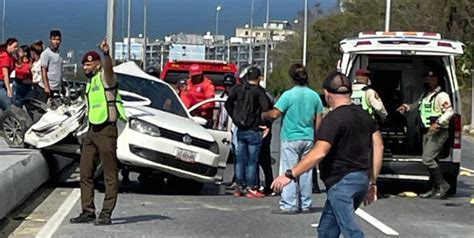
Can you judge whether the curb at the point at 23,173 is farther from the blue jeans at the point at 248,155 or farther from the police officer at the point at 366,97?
the police officer at the point at 366,97

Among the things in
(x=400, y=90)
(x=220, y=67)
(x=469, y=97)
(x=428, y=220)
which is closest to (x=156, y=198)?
(x=428, y=220)

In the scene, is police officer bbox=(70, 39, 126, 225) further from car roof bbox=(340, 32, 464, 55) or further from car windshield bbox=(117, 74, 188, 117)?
car roof bbox=(340, 32, 464, 55)

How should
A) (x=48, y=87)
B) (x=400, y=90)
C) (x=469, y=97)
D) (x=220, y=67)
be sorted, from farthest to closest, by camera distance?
(x=469, y=97) → (x=220, y=67) → (x=48, y=87) → (x=400, y=90)

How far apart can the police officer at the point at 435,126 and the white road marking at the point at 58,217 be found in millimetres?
4775

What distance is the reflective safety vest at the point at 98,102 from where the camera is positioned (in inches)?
459

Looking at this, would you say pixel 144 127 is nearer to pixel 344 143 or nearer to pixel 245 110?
pixel 245 110

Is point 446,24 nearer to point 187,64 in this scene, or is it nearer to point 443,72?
point 187,64

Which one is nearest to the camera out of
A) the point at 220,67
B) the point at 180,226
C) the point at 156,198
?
the point at 180,226

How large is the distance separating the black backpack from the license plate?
771mm

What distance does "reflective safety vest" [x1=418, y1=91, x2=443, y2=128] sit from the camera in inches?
597

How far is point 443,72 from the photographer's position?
15680 mm

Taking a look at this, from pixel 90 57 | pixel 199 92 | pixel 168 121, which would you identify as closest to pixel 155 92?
pixel 168 121

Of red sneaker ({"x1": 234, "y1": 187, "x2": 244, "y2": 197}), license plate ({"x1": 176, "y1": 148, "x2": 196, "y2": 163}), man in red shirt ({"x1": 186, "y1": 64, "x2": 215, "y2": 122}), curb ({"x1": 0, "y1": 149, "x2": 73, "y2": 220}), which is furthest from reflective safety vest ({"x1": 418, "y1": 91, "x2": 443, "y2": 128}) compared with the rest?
curb ({"x1": 0, "y1": 149, "x2": 73, "y2": 220})

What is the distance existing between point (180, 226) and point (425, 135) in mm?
4741
